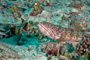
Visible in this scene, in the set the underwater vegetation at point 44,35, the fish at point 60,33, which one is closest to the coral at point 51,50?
the underwater vegetation at point 44,35

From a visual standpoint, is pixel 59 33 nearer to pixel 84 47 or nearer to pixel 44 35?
pixel 44 35

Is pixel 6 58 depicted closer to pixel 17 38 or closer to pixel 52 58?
pixel 17 38

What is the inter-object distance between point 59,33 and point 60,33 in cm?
4

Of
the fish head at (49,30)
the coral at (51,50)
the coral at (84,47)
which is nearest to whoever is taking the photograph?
the coral at (84,47)

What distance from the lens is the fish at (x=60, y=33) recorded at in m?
3.98

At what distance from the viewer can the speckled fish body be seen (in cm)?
398

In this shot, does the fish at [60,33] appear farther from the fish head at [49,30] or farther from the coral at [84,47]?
the coral at [84,47]

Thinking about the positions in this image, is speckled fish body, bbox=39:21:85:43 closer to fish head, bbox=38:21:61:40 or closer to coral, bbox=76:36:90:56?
fish head, bbox=38:21:61:40

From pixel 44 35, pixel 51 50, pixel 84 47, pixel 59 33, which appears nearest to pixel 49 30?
pixel 59 33

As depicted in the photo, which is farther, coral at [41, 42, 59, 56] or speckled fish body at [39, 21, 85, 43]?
speckled fish body at [39, 21, 85, 43]

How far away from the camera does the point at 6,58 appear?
308cm

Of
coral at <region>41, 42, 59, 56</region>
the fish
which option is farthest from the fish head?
coral at <region>41, 42, 59, 56</region>

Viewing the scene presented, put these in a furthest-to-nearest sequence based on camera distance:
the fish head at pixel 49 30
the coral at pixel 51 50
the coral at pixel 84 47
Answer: the fish head at pixel 49 30, the coral at pixel 51 50, the coral at pixel 84 47

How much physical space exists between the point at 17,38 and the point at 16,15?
2103mm
